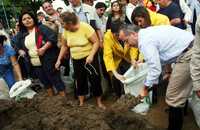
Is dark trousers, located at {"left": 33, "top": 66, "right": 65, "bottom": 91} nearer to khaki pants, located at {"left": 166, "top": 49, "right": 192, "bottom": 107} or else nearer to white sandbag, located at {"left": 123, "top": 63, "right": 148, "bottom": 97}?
white sandbag, located at {"left": 123, "top": 63, "right": 148, "bottom": 97}

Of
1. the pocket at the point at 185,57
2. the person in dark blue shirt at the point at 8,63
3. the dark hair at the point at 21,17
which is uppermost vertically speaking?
the dark hair at the point at 21,17

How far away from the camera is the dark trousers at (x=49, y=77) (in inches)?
253

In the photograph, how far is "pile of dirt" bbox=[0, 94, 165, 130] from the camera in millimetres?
3559

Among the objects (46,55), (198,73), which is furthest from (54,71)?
(198,73)

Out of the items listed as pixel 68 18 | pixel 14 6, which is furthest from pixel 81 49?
pixel 14 6

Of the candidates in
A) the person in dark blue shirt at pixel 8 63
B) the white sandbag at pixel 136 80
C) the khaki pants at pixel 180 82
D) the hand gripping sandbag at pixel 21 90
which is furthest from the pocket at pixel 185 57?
the person in dark blue shirt at pixel 8 63

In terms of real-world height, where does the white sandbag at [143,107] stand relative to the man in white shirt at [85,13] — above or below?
below

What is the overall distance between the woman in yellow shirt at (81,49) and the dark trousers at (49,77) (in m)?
0.27

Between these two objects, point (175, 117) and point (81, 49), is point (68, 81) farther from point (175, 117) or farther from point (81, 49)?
point (175, 117)

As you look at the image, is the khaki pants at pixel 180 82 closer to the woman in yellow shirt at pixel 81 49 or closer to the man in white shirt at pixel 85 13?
the woman in yellow shirt at pixel 81 49

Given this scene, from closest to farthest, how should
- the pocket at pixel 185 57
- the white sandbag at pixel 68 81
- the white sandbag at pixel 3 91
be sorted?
the pocket at pixel 185 57
the white sandbag at pixel 3 91
the white sandbag at pixel 68 81

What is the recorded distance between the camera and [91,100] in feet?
22.6

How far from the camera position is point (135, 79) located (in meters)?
5.24

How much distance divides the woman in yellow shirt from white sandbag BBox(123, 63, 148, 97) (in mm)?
801
